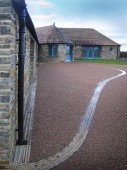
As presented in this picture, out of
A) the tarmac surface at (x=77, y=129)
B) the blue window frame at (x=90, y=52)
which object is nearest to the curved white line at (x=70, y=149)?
the tarmac surface at (x=77, y=129)

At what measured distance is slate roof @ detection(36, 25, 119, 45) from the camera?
101ft

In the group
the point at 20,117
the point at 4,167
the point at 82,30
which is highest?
the point at 82,30

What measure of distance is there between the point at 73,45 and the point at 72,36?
22.0 feet

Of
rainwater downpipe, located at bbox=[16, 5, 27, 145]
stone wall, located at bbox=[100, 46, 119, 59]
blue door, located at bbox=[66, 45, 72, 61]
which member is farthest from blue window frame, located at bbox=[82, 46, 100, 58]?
rainwater downpipe, located at bbox=[16, 5, 27, 145]

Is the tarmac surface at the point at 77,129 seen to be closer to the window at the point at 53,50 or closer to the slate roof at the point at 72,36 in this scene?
the window at the point at 53,50

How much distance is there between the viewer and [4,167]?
14.7ft

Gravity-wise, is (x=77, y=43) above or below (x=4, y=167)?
above

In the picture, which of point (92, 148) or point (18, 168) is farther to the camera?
point (92, 148)

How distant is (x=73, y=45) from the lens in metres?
32.6

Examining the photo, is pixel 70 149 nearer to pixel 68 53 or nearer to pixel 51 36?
pixel 51 36

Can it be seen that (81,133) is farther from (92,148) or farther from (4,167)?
(4,167)

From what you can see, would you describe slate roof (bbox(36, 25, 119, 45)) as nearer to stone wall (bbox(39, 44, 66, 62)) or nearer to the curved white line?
stone wall (bbox(39, 44, 66, 62))

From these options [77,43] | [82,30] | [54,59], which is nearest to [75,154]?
[54,59]

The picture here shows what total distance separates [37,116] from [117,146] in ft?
9.19
